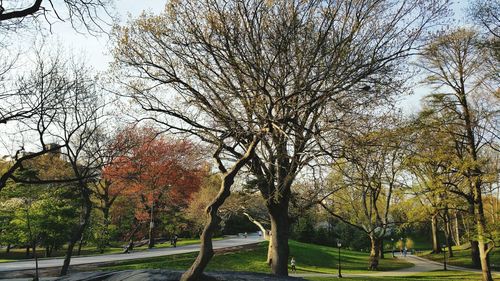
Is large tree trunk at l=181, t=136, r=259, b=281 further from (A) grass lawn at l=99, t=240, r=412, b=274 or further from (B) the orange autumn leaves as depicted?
(B) the orange autumn leaves

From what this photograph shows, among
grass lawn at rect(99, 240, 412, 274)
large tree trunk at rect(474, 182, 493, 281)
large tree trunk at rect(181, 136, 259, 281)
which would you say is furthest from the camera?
grass lawn at rect(99, 240, 412, 274)

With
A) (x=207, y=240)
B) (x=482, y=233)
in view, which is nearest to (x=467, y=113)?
(x=482, y=233)

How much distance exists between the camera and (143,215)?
98.3 ft

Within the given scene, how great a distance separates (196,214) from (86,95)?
16.2 m

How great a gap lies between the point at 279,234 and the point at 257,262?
1243cm

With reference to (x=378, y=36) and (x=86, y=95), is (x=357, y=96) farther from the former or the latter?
(x=86, y=95)

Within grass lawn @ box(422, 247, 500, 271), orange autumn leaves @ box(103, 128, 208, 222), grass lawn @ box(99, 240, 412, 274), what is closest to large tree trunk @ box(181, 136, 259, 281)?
grass lawn @ box(99, 240, 412, 274)

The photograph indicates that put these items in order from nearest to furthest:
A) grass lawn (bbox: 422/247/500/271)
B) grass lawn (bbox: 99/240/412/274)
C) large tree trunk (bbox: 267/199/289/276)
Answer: large tree trunk (bbox: 267/199/289/276) → grass lawn (bbox: 99/240/412/274) → grass lawn (bbox: 422/247/500/271)

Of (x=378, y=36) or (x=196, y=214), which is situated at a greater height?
(x=378, y=36)

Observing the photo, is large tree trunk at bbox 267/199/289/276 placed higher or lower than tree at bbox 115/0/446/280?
lower

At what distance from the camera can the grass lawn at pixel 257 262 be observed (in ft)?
64.6

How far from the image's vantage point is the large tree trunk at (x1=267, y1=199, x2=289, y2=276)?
12.4 m

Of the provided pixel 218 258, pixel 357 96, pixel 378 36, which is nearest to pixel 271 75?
pixel 357 96

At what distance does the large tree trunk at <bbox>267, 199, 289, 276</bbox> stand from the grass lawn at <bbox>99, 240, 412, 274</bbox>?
779 cm
